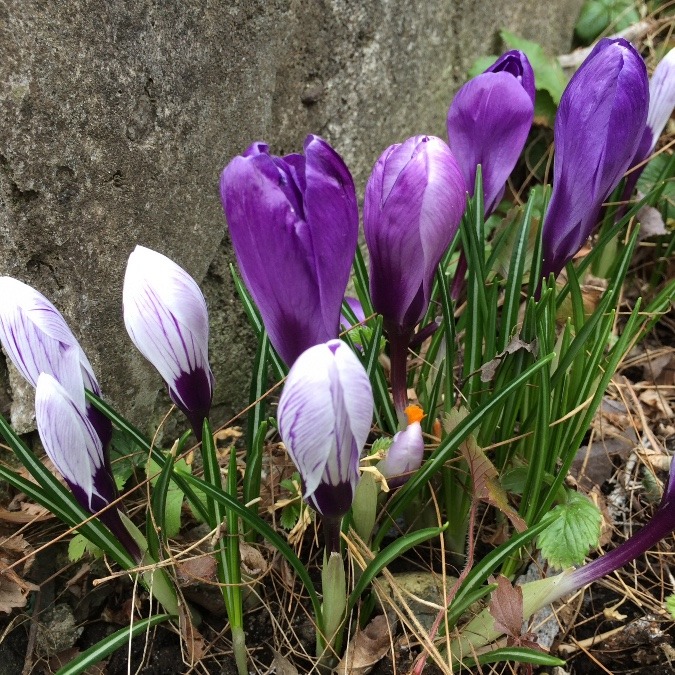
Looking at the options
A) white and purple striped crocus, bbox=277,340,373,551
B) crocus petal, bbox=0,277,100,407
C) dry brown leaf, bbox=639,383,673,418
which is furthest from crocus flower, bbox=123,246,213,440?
dry brown leaf, bbox=639,383,673,418

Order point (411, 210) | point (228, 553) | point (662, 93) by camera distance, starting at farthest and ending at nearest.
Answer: point (662, 93) → point (228, 553) → point (411, 210)

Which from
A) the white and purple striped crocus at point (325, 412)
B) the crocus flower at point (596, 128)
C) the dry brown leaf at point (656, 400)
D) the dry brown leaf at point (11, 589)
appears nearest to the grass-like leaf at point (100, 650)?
the dry brown leaf at point (11, 589)

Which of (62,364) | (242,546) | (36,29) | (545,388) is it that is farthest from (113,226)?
(545,388)

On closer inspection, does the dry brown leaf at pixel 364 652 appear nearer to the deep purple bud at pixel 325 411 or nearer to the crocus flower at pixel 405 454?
the crocus flower at pixel 405 454

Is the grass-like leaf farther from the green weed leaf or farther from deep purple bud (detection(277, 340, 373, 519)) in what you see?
the green weed leaf

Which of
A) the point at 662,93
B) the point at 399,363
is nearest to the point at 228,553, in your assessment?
the point at 399,363

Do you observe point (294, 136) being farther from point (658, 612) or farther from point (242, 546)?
point (658, 612)

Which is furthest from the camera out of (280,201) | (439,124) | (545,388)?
(439,124)

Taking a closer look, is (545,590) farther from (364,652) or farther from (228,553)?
(228,553)
